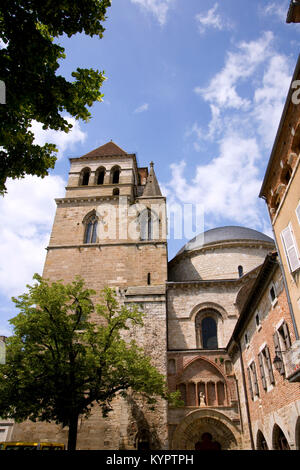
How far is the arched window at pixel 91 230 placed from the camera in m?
24.3

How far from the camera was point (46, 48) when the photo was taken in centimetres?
541

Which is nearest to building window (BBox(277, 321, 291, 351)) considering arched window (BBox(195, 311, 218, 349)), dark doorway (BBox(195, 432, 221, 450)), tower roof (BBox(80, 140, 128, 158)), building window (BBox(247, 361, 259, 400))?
building window (BBox(247, 361, 259, 400))

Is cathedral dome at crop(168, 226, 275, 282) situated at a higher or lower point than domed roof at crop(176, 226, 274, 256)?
lower

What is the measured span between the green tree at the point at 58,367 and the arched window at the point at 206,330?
585cm

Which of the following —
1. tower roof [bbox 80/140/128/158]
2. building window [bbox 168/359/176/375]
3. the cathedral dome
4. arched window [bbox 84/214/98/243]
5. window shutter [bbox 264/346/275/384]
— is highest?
tower roof [bbox 80/140/128/158]

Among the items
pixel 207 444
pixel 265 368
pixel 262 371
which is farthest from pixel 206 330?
pixel 265 368

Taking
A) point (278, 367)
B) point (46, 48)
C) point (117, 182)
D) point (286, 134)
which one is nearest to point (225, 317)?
point (278, 367)

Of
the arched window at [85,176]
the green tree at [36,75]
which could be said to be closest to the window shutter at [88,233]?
the arched window at [85,176]

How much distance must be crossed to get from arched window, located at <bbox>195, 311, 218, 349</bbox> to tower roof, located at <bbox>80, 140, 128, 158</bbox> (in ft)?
57.0

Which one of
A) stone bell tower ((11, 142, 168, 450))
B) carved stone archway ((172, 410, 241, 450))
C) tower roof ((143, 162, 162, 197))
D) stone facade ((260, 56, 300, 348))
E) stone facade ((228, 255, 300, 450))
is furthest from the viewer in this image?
tower roof ((143, 162, 162, 197))

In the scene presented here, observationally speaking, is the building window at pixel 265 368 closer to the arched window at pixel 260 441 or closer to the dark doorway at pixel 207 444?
the arched window at pixel 260 441

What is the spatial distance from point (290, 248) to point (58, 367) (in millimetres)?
8779

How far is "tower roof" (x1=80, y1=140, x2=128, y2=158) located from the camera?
30.9m

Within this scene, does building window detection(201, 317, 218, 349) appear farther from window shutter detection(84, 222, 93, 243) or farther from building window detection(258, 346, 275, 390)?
window shutter detection(84, 222, 93, 243)
